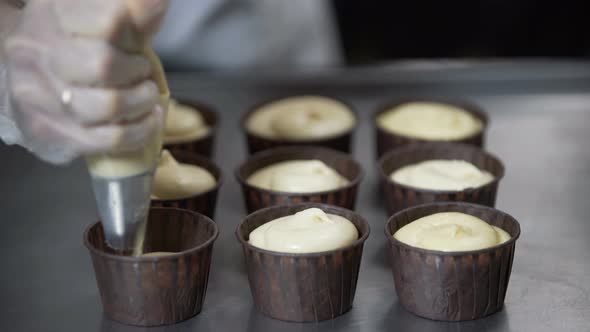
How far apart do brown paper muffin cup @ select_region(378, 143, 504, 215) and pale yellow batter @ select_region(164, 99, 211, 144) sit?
0.50m

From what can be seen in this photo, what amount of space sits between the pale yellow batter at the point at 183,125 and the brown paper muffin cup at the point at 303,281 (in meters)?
0.72

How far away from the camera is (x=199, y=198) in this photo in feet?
5.97

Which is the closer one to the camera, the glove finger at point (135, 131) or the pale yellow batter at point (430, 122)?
the glove finger at point (135, 131)

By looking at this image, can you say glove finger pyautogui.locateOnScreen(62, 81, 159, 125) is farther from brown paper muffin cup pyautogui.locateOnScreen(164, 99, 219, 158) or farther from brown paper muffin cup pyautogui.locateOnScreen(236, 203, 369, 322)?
brown paper muffin cup pyautogui.locateOnScreen(164, 99, 219, 158)

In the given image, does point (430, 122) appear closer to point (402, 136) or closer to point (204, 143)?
point (402, 136)

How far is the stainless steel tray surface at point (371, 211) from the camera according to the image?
1.54m

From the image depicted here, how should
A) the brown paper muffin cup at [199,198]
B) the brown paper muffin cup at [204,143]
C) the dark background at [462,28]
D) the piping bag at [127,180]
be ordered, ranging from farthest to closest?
the dark background at [462,28], the brown paper muffin cup at [204,143], the brown paper muffin cup at [199,198], the piping bag at [127,180]

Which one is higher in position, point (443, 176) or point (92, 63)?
point (92, 63)

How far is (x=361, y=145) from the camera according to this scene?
94.0 inches

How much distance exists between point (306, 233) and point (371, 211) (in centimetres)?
51

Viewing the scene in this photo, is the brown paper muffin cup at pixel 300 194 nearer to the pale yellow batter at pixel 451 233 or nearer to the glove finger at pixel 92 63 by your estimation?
the pale yellow batter at pixel 451 233

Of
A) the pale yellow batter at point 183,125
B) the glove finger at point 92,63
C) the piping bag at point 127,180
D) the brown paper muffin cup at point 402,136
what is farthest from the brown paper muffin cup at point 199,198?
the glove finger at point 92,63

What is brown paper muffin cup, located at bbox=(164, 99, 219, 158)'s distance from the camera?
215cm

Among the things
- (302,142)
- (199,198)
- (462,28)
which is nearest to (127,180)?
(199,198)
